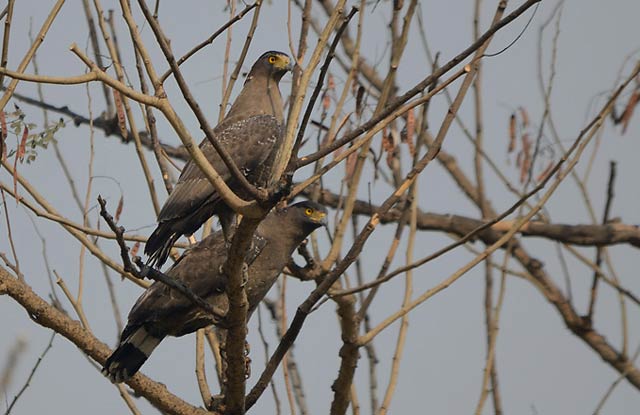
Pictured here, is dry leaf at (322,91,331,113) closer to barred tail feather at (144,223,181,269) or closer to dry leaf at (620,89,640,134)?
barred tail feather at (144,223,181,269)

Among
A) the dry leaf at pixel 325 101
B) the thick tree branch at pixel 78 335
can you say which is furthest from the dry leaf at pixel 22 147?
the dry leaf at pixel 325 101

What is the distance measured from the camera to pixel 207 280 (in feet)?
19.2

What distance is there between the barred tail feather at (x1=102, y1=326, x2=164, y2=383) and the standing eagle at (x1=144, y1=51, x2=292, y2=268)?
43 cm

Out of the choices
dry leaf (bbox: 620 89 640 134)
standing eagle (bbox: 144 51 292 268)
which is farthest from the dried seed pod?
standing eagle (bbox: 144 51 292 268)

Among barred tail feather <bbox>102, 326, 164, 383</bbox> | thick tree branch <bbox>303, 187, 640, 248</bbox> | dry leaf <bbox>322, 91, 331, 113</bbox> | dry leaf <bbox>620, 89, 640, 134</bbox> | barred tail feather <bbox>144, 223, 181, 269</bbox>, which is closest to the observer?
barred tail feather <bbox>102, 326, 164, 383</bbox>

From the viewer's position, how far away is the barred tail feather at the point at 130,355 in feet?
16.0

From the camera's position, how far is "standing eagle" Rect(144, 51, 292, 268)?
5613mm

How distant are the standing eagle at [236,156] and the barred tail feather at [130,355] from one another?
43 centimetres

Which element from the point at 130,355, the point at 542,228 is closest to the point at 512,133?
the point at 542,228

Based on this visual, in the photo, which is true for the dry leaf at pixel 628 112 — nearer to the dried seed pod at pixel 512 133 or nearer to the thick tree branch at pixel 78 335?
the dried seed pod at pixel 512 133

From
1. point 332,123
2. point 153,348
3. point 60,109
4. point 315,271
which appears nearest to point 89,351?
point 153,348

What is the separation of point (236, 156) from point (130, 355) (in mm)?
1429

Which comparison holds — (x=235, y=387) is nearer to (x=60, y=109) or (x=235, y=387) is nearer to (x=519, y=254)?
(x=60, y=109)

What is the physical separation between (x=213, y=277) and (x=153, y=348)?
52cm
